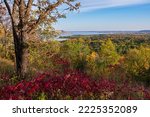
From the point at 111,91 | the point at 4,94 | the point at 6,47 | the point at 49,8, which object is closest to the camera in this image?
the point at 4,94

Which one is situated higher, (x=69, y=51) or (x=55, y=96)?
(x=55, y=96)

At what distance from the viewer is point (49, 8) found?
12.4m

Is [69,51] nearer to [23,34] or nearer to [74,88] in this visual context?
[23,34]

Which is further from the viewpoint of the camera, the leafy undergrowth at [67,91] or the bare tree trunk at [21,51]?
the bare tree trunk at [21,51]

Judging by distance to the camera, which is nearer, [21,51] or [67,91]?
[67,91]

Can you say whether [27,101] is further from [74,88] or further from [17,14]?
[17,14]

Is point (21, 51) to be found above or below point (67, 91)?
above

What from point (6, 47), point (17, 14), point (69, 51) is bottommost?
point (69, 51)

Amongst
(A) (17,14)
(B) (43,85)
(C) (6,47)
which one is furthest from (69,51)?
(B) (43,85)

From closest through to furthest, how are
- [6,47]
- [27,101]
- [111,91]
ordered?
[27,101] < [111,91] < [6,47]

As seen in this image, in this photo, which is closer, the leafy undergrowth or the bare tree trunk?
the leafy undergrowth

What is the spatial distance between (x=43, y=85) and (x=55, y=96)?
490 millimetres

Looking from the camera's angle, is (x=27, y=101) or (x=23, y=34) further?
(x=23, y=34)

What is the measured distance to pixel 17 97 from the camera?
6551 mm
